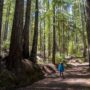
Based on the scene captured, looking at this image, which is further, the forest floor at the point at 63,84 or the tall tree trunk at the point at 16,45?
the tall tree trunk at the point at 16,45

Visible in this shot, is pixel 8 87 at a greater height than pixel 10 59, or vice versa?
pixel 10 59

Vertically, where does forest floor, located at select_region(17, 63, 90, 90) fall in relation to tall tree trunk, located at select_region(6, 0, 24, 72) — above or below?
below

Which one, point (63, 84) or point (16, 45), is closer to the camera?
point (63, 84)

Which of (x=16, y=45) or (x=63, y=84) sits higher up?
(x=16, y=45)

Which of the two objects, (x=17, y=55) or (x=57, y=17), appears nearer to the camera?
(x=17, y=55)

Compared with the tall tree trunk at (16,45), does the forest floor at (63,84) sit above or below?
below

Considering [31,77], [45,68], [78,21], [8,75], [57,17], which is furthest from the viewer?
[78,21]

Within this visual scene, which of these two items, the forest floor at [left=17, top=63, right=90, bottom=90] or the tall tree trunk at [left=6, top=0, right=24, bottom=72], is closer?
the forest floor at [left=17, top=63, right=90, bottom=90]

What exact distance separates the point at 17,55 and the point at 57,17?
17253 mm

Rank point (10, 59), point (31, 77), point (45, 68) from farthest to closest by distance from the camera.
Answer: point (45, 68) < point (31, 77) < point (10, 59)

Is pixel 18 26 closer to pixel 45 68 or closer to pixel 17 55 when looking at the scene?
pixel 17 55

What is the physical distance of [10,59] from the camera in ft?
45.4

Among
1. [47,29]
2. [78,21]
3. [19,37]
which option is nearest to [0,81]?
[19,37]

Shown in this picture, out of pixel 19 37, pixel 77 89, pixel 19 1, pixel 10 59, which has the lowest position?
pixel 77 89
